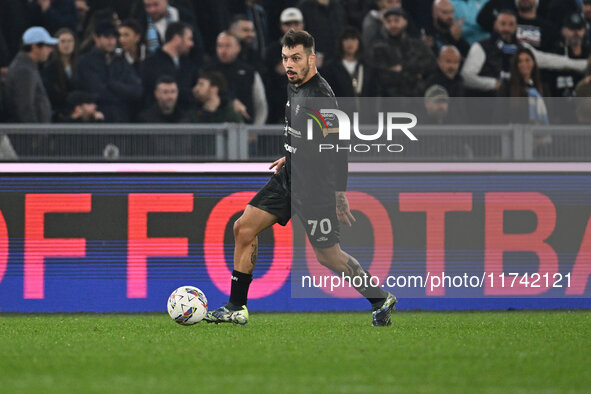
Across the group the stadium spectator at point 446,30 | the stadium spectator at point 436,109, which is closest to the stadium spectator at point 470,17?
the stadium spectator at point 446,30

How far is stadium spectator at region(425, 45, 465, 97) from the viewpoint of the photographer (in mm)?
12773

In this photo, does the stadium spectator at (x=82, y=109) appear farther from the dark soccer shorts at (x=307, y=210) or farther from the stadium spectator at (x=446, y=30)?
the stadium spectator at (x=446, y=30)

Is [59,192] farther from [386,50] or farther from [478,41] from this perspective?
[478,41]

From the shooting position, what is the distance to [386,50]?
1280 centimetres

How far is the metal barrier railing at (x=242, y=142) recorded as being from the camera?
35.1 feet

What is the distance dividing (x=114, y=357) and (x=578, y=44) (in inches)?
351

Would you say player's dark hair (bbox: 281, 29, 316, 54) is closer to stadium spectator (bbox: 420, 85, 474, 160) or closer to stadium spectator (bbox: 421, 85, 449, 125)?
stadium spectator (bbox: 420, 85, 474, 160)

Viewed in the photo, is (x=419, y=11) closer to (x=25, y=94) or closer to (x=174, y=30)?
(x=174, y=30)

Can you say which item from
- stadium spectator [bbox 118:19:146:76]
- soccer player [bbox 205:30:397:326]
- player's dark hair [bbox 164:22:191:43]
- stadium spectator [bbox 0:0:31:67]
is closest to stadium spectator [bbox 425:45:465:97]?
player's dark hair [bbox 164:22:191:43]

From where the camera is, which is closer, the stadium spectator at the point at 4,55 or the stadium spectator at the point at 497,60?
the stadium spectator at the point at 4,55

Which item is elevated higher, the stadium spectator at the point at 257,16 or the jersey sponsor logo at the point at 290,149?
the stadium spectator at the point at 257,16

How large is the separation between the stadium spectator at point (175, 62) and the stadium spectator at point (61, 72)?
842 millimetres

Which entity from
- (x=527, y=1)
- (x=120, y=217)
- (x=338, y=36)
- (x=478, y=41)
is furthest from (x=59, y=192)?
(x=527, y=1)

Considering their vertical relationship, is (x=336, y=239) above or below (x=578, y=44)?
below
